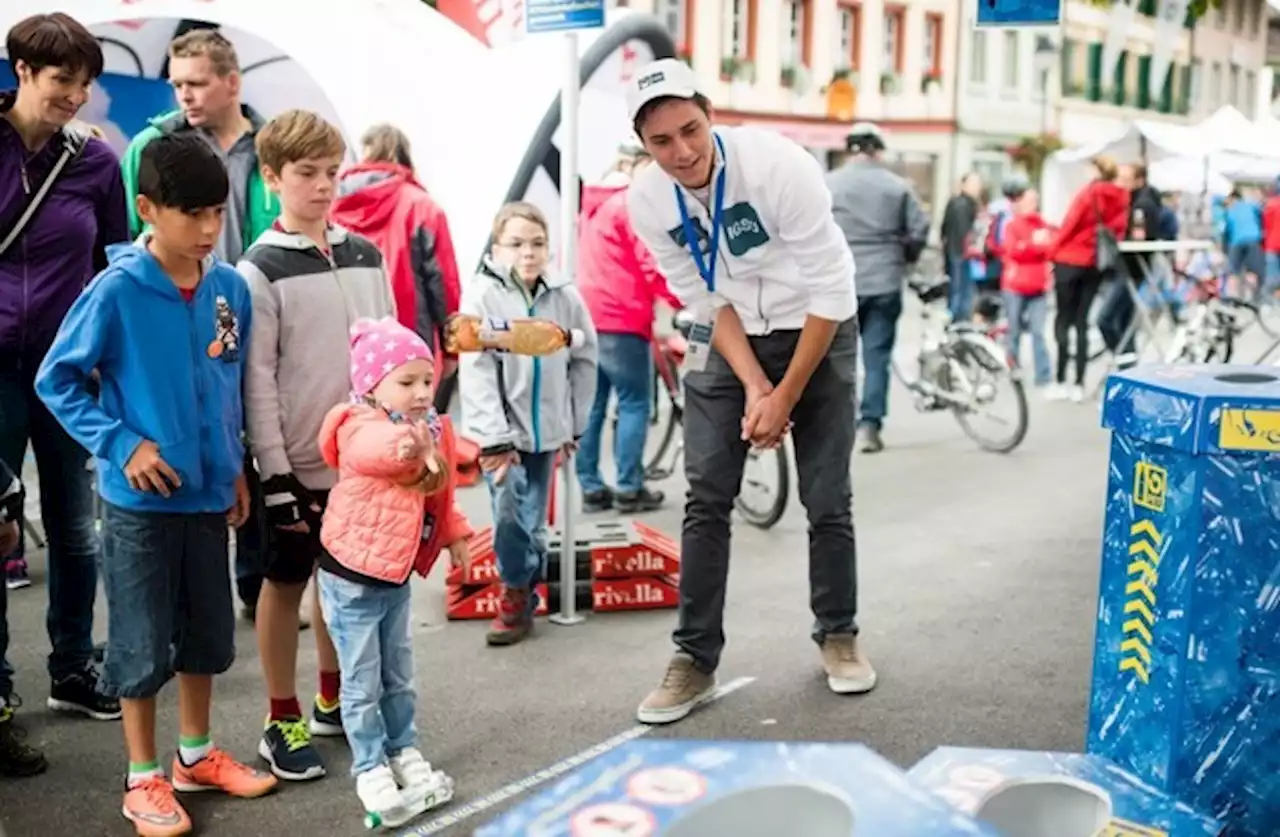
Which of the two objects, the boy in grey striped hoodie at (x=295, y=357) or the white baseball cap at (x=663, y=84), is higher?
the white baseball cap at (x=663, y=84)

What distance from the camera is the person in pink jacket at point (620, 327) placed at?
6.58 m

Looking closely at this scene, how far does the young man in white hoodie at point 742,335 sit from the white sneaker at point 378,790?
89 cm

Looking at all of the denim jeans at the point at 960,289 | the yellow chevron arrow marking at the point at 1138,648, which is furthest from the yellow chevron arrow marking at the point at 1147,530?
the denim jeans at the point at 960,289

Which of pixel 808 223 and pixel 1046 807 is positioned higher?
pixel 808 223

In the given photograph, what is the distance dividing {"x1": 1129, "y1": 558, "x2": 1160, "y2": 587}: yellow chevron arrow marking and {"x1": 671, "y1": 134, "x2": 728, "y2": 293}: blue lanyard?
1414 millimetres

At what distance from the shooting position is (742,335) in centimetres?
396

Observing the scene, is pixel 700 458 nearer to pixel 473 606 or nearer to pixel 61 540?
pixel 473 606

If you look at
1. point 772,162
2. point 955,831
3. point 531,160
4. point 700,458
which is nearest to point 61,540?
point 700,458

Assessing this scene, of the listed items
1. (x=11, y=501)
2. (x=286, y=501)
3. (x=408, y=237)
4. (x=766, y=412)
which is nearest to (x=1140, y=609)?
(x=766, y=412)

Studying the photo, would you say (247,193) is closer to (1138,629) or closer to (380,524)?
(380,524)

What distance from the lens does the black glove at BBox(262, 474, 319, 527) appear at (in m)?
3.47

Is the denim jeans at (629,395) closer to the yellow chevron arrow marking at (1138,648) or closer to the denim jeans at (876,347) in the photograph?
the denim jeans at (876,347)

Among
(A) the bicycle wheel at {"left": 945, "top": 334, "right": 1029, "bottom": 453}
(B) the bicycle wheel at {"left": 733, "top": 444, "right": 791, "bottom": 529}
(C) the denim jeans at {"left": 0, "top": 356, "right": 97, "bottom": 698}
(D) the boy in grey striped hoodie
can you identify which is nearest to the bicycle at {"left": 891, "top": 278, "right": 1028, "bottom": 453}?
(A) the bicycle wheel at {"left": 945, "top": 334, "right": 1029, "bottom": 453}

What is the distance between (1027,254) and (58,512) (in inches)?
332
